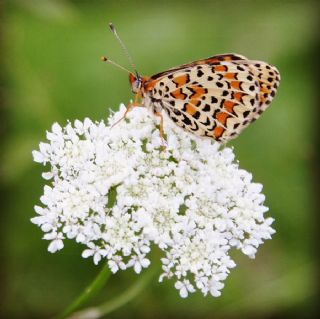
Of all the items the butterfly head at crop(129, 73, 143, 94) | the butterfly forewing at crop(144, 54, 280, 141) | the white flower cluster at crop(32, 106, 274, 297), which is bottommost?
the white flower cluster at crop(32, 106, 274, 297)

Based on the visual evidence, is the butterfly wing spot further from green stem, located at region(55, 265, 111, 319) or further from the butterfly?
green stem, located at region(55, 265, 111, 319)

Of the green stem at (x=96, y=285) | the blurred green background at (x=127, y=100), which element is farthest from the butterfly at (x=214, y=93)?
the blurred green background at (x=127, y=100)

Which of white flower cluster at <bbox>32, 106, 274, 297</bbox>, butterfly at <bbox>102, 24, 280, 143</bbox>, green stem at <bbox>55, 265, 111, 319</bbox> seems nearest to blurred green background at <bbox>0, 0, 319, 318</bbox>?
butterfly at <bbox>102, 24, 280, 143</bbox>

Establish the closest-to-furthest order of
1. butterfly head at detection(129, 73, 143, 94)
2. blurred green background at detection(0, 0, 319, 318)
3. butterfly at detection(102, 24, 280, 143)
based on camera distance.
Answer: butterfly at detection(102, 24, 280, 143)
butterfly head at detection(129, 73, 143, 94)
blurred green background at detection(0, 0, 319, 318)

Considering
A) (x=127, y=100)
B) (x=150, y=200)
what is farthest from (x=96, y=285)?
(x=127, y=100)

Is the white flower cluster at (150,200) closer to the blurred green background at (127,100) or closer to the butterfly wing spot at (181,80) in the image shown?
the butterfly wing spot at (181,80)

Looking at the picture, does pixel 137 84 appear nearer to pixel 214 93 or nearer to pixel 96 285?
pixel 214 93
